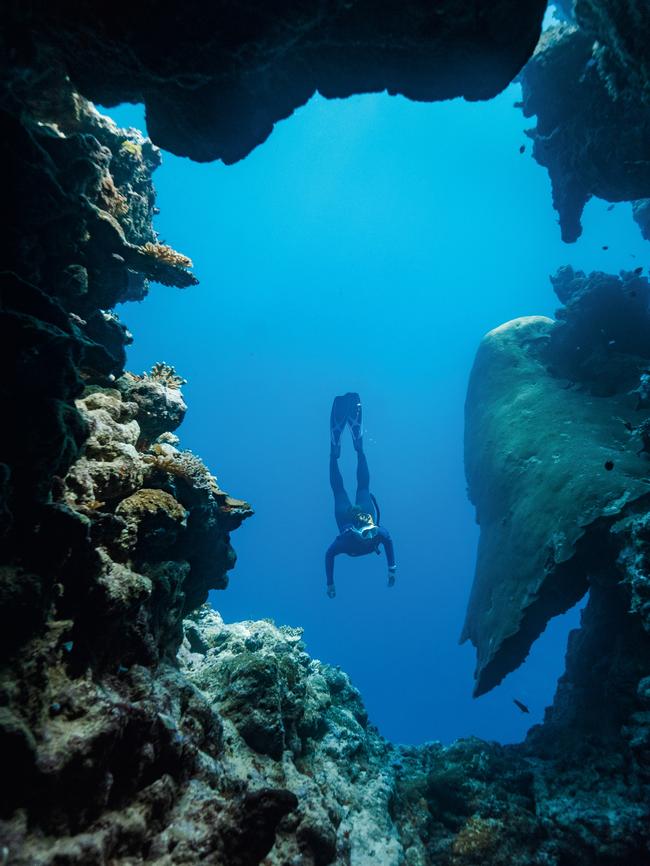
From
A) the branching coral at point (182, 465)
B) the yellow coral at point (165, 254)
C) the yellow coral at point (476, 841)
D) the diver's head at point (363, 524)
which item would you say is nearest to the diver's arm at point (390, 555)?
the diver's head at point (363, 524)

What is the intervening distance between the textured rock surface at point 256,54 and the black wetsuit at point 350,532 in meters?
11.5

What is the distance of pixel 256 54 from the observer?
4.57m

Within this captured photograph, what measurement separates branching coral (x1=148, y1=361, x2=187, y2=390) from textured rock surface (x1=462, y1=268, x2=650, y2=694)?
8.23 meters

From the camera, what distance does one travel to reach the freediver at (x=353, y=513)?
48.5ft

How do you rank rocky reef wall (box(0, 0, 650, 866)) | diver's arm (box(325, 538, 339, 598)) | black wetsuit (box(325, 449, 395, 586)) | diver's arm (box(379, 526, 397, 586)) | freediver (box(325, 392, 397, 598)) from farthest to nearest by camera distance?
1. freediver (box(325, 392, 397, 598))
2. black wetsuit (box(325, 449, 395, 586))
3. diver's arm (box(379, 526, 397, 586))
4. diver's arm (box(325, 538, 339, 598))
5. rocky reef wall (box(0, 0, 650, 866))

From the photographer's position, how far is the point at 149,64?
4473 mm

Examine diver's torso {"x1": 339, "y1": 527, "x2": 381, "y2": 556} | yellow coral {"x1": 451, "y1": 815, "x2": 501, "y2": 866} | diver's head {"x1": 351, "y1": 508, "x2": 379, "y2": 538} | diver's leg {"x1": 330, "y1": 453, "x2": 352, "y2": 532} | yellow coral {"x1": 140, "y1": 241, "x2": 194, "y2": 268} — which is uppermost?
diver's leg {"x1": 330, "y1": 453, "x2": 352, "y2": 532}

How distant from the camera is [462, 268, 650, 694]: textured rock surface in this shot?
28.5 feet

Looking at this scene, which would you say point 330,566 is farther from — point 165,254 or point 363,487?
point 165,254

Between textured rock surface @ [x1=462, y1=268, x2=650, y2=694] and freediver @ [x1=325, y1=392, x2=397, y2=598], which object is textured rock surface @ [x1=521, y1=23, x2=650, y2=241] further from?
freediver @ [x1=325, y1=392, x2=397, y2=598]

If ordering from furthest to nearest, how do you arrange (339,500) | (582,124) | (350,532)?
(339,500) → (350,532) → (582,124)

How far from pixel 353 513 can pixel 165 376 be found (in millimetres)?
10417

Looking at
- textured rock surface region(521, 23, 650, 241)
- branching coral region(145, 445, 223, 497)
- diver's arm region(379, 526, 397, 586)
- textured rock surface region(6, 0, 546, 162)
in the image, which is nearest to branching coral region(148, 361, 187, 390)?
branching coral region(145, 445, 223, 497)

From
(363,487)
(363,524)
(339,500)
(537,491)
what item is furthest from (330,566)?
(537,491)
